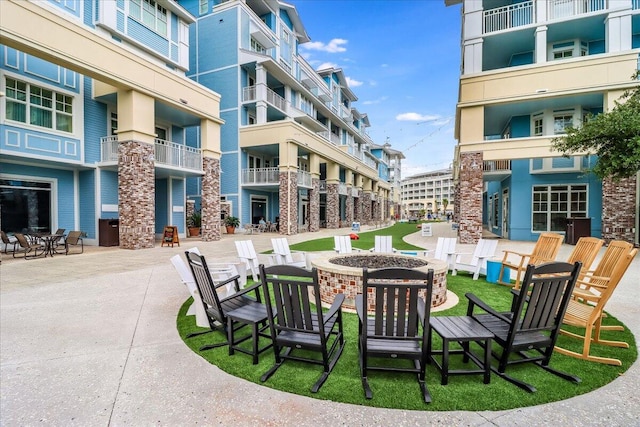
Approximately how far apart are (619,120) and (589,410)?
9709mm

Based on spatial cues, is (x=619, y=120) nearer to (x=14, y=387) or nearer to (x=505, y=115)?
(x=505, y=115)

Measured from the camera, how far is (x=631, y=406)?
2512mm

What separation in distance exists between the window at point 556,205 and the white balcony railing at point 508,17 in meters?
7.92

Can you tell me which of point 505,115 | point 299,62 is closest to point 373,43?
point 505,115

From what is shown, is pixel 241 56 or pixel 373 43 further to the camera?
pixel 241 56

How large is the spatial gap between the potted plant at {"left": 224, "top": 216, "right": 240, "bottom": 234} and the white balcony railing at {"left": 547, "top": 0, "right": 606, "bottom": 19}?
64.1 ft

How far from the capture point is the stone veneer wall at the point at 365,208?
37.7 metres

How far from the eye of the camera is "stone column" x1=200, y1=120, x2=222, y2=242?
16.1 metres

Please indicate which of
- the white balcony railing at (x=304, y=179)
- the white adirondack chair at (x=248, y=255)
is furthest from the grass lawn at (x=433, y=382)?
the white balcony railing at (x=304, y=179)

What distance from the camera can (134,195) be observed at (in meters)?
12.3

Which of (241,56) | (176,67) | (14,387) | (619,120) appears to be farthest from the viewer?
(241,56)

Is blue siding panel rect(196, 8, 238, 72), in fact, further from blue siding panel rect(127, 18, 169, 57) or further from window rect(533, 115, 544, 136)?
window rect(533, 115, 544, 136)

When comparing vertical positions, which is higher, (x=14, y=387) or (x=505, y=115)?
(x=505, y=115)

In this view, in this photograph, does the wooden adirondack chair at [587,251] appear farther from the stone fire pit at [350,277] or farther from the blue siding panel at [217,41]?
the blue siding panel at [217,41]
